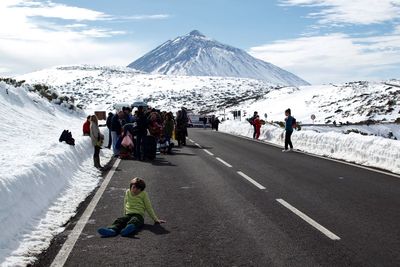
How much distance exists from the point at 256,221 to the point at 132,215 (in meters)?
1.96

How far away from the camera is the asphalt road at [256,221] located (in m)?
A: 5.55

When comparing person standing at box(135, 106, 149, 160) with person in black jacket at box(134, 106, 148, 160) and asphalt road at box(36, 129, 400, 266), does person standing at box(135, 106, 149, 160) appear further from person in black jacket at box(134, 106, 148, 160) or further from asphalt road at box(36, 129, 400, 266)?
asphalt road at box(36, 129, 400, 266)

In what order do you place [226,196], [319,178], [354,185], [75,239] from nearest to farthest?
1. [75,239]
2. [226,196]
3. [354,185]
4. [319,178]

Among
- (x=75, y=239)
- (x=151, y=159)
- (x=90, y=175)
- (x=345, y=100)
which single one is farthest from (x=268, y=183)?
(x=345, y=100)

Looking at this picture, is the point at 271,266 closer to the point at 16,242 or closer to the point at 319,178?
the point at 16,242

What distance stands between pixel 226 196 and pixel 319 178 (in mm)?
3631

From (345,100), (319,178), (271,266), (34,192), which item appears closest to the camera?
(271,266)

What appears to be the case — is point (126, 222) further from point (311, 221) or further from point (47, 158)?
point (47, 158)

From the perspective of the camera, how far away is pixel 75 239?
643cm

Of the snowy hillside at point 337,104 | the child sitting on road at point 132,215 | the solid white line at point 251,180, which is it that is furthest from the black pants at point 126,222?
the snowy hillside at point 337,104

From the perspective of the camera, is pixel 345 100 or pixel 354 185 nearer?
pixel 354 185

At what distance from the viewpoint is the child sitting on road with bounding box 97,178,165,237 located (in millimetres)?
Answer: 6628

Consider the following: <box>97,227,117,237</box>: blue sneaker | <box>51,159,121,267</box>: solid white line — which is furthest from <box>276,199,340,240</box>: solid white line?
<box>51,159,121,267</box>: solid white line

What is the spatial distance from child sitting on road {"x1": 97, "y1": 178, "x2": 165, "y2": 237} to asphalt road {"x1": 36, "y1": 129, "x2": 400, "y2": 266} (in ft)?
0.46
